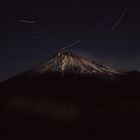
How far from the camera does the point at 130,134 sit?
404 ft

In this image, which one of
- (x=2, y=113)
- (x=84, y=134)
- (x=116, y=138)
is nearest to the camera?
(x=116, y=138)

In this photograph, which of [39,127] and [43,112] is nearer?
[39,127]

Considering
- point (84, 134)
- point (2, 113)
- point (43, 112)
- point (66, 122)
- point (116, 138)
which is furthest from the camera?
point (43, 112)

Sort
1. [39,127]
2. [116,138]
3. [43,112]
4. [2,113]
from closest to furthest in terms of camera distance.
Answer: [116,138] < [39,127] < [2,113] < [43,112]

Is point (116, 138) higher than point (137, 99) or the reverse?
the reverse

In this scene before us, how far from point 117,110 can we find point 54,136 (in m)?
62.0

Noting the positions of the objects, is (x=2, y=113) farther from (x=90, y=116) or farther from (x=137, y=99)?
(x=137, y=99)

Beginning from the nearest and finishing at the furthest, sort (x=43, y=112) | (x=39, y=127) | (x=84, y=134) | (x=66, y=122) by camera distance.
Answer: (x=84, y=134) → (x=39, y=127) → (x=66, y=122) → (x=43, y=112)

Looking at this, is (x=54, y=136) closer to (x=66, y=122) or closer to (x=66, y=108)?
(x=66, y=122)

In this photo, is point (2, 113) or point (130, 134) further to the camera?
point (2, 113)

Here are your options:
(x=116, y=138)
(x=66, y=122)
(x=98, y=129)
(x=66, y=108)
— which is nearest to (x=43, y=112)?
(x=66, y=108)

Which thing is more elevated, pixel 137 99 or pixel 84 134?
pixel 137 99

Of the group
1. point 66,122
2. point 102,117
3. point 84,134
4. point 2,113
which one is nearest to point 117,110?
point 102,117

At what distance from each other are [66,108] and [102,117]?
1564 inches
